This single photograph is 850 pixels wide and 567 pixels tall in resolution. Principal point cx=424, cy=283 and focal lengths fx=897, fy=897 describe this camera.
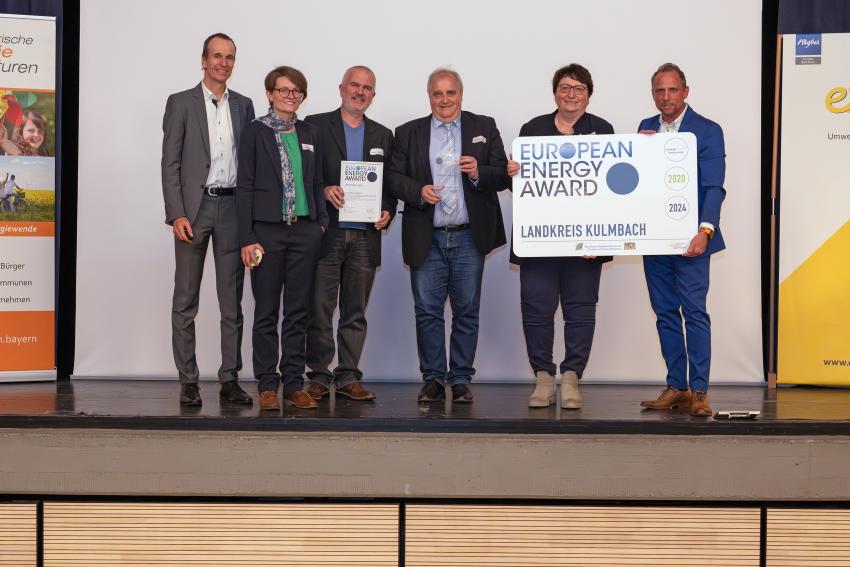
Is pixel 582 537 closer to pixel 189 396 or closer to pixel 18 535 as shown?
pixel 189 396

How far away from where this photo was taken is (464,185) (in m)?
4.05

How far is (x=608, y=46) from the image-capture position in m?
5.35

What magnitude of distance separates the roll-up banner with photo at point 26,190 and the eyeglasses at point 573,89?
9.82 ft

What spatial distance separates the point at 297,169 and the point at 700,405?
1.98 m

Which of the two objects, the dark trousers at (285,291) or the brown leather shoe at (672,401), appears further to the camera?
the brown leather shoe at (672,401)

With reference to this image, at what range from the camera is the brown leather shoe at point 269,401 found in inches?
146

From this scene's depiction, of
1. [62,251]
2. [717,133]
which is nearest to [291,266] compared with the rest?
[717,133]

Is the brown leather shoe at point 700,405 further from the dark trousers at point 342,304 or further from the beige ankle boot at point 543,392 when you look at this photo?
the dark trousers at point 342,304

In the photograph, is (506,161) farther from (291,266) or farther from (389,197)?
(291,266)

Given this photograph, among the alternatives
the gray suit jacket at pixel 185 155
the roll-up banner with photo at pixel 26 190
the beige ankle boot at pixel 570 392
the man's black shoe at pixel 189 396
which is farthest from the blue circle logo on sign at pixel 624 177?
the roll-up banner with photo at pixel 26 190

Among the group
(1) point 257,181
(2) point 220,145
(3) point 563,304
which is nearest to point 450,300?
(3) point 563,304

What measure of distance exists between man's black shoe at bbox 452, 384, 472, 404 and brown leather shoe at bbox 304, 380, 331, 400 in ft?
1.98

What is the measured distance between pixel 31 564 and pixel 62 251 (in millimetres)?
2505

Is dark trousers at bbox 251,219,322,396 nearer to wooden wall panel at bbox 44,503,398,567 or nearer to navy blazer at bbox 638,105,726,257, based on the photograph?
wooden wall panel at bbox 44,503,398,567
